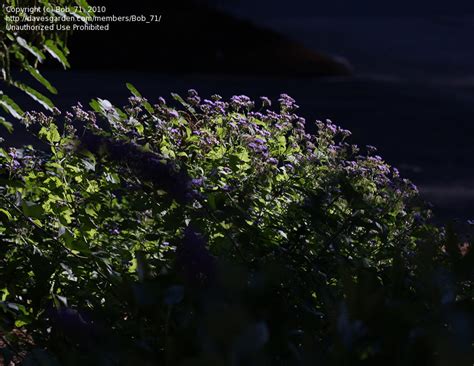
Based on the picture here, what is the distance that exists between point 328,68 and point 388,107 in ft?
8.86

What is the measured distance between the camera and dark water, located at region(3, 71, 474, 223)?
9367mm

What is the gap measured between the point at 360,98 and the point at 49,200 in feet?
32.2

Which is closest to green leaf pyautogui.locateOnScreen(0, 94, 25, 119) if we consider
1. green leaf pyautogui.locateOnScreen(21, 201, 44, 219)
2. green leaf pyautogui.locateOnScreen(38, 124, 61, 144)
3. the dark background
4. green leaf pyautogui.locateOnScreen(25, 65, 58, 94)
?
green leaf pyautogui.locateOnScreen(25, 65, 58, 94)

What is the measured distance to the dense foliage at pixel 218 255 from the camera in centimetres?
166

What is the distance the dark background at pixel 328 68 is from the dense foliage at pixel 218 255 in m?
4.17

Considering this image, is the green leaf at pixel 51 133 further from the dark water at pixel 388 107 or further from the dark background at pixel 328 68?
the dark water at pixel 388 107

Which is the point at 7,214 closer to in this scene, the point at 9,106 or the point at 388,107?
the point at 9,106

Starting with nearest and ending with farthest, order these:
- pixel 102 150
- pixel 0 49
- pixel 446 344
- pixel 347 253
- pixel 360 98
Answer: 1. pixel 446 344
2. pixel 102 150
3. pixel 347 253
4. pixel 0 49
5. pixel 360 98

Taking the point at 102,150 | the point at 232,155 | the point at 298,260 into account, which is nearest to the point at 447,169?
the point at 232,155

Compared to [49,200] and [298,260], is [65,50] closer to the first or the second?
[49,200]

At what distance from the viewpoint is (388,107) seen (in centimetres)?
1275

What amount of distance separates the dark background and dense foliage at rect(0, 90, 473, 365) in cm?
417

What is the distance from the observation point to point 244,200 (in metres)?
3.23

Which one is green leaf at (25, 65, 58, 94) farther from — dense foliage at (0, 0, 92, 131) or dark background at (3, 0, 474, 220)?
dark background at (3, 0, 474, 220)
